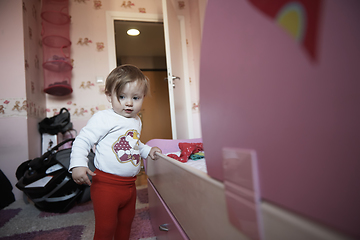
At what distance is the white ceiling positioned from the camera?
3.43 metres

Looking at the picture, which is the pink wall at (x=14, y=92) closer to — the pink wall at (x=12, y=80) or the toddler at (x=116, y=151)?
the pink wall at (x=12, y=80)

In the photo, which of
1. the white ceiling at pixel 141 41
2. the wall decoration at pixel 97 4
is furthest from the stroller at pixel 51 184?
the white ceiling at pixel 141 41

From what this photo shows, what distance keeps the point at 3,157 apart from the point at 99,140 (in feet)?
5.49

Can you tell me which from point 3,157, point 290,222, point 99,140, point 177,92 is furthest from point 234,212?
point 3,157

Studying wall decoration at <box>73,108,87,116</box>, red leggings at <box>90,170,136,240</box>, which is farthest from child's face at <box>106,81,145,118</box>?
wall decoration at <box>73,108,87,116</box>

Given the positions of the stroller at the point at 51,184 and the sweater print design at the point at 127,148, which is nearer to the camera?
the sweater print design at the point at 127,148

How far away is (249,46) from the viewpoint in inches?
10.2

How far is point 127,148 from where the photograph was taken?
2.58 ft

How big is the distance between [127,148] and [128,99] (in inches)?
7.0

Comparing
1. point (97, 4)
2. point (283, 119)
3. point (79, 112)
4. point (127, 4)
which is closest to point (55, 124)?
point (79, 112)

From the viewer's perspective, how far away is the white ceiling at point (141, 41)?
3.43m

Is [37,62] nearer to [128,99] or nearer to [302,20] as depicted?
[128,99]

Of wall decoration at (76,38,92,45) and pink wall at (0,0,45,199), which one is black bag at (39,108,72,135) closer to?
pink wall at (0,0,45,199)

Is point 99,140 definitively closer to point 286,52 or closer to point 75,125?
point 286,52
